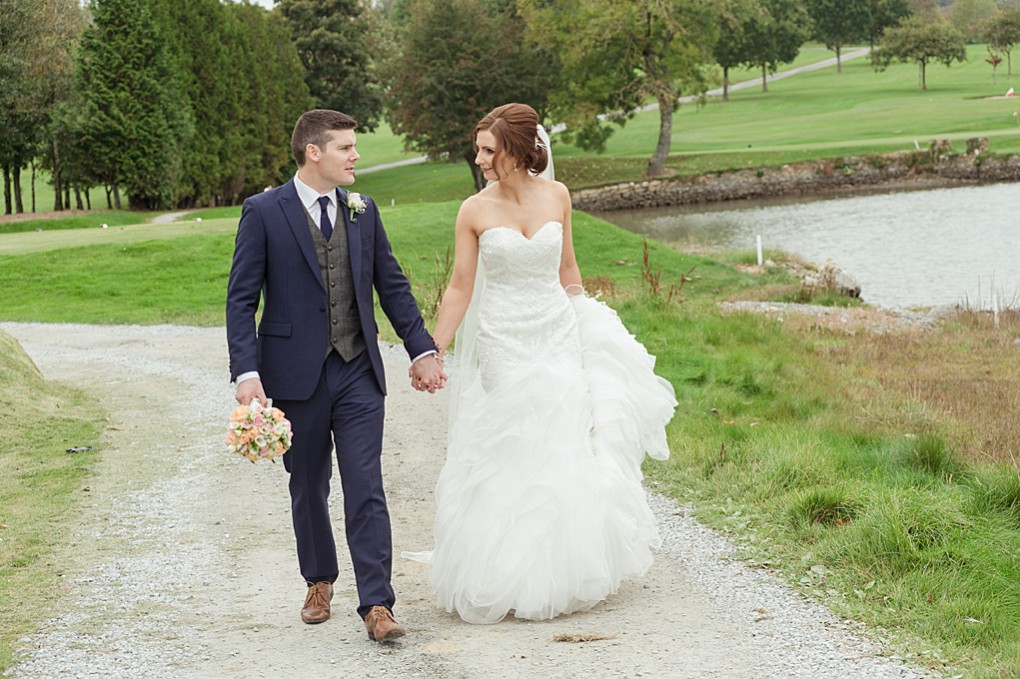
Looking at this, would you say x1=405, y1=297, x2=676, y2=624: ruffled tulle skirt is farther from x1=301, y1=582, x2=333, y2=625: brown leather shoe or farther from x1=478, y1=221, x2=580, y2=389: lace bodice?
x1=301, y1=582, x2=333, y2=625: brown leather shoe

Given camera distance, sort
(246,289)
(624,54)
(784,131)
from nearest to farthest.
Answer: (246,289)
(624,54)
(784,131)

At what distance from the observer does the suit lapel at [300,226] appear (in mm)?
A: 5641

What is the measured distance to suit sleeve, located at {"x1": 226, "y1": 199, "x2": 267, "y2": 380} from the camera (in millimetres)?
5551

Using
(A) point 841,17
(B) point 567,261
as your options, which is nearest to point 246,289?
(B) point 567,261

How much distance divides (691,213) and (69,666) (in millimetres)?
48885

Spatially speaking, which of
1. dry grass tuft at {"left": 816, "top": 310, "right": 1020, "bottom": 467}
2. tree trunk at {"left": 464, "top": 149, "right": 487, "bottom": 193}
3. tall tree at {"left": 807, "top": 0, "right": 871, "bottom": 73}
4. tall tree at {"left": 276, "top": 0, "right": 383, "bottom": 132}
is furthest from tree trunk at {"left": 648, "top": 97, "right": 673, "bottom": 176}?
dry grass tuft at {"left": 816, "top": 310, "right": 1020, "bottom": 467}

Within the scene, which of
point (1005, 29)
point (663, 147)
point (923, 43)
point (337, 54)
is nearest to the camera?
point (663, 147)

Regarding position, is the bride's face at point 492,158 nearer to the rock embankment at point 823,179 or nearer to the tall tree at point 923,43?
the rock embankment at point 823,179

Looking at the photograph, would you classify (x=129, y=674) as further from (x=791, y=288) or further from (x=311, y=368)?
(x=791, y=288)

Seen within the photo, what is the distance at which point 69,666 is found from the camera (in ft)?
17.7

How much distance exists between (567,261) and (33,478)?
5.23 m

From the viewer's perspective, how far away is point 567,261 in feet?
21.7

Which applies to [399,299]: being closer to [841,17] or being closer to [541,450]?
[541,450]

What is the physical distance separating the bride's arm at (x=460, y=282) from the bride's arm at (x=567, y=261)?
1.69 feet
